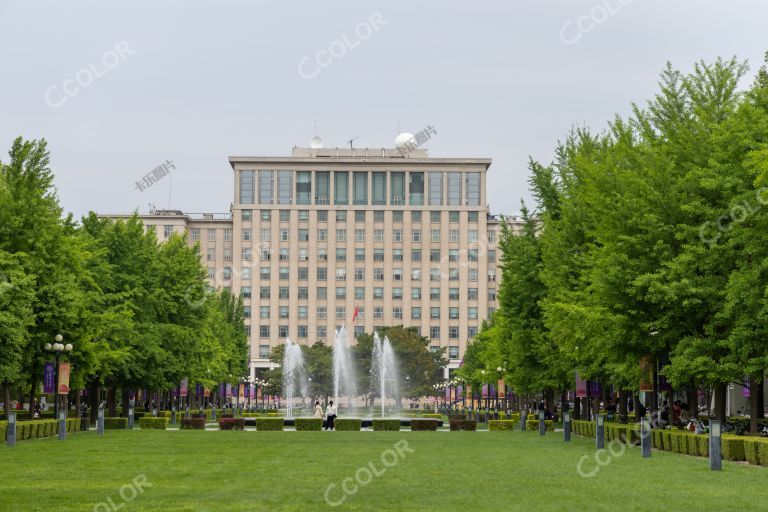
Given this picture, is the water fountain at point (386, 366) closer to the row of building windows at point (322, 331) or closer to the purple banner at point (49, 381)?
the row of building windows at point (322, 331)

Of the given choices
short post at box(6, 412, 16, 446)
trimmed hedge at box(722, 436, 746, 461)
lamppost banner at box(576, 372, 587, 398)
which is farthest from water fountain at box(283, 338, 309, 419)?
trimmed hedge at box(722, 436, 746, 461)

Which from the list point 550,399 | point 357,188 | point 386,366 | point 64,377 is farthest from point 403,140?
point 64,377

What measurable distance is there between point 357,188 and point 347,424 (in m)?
121

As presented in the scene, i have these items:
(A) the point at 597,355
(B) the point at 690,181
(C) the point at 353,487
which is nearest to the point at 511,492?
(C) the point at 353,487

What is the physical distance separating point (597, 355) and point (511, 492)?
26.2 m

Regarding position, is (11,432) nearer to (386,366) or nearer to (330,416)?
(330,416)

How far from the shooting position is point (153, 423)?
211 ft

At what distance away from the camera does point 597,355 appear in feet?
156

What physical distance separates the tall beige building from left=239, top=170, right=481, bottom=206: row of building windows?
0.50 ft

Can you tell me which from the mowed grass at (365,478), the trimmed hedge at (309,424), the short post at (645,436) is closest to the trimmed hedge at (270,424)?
the trimmed hedge at (309,424)

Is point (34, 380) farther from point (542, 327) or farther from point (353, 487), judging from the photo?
point (353, 487)

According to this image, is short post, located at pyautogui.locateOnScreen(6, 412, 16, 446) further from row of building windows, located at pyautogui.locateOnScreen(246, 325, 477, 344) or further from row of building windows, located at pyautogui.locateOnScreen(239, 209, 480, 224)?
row of building windows, located at pyautogui.locateOnScreen(239, 209, 480, 224)

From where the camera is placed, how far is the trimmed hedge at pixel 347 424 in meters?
65.8

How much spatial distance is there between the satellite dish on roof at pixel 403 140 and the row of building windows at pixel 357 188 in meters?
4.92
